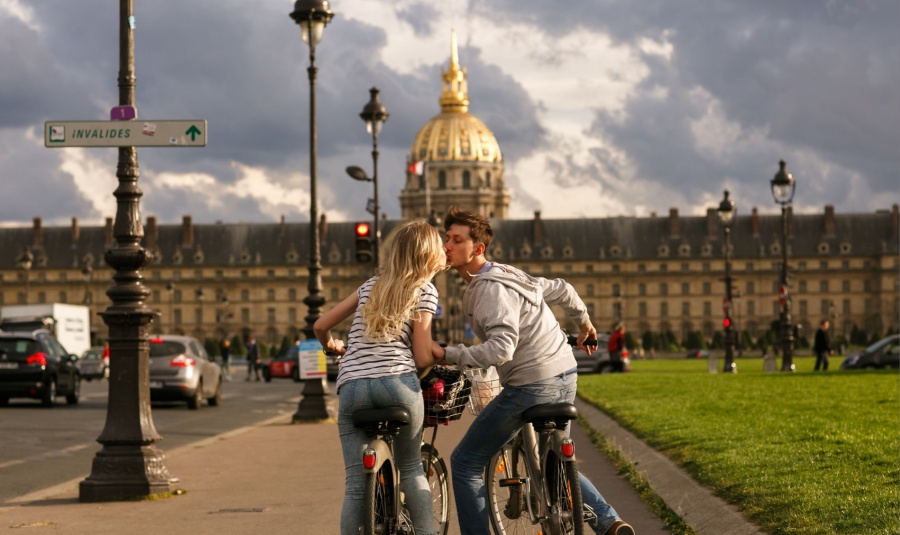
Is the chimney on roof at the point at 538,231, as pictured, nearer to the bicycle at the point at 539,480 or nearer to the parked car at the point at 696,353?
the parked car at the point at 696,353

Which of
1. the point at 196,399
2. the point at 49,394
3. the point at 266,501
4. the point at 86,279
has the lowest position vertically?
the point at 266,501

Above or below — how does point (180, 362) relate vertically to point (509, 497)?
above

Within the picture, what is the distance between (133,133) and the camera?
11.0m

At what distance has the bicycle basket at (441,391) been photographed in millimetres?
6668

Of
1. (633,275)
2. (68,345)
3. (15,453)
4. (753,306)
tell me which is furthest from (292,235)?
(15,453)

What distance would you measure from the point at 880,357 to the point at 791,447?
28.4m

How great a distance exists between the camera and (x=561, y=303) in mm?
7102

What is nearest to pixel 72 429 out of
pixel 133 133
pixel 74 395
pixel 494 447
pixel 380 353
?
pixel 74 395

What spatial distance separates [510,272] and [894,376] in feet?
74.1

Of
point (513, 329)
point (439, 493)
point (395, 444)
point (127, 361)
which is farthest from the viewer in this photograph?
point (127, 361)

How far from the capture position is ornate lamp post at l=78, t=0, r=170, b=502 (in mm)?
10820

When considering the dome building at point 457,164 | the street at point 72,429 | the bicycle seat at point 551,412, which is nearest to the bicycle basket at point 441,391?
the bicycle seat at point 551,412

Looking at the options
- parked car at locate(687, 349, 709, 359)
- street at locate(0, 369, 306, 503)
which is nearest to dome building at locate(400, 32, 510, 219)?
parked car at locate(687, 349, 709, 359)

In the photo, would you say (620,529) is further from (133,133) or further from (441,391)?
(133,133)
